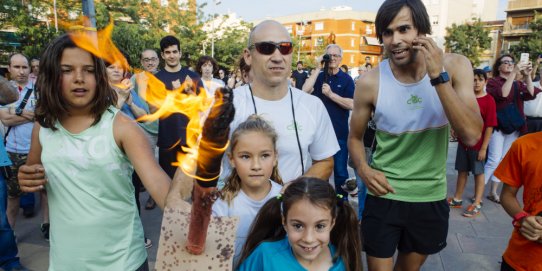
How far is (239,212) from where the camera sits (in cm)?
228

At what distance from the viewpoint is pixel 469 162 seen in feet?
18.3

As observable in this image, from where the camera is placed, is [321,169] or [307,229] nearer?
[307,229]

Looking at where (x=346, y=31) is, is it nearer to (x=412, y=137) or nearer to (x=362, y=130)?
(x=362, y=130)

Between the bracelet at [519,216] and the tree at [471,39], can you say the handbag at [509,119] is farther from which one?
the tree at [471,39]

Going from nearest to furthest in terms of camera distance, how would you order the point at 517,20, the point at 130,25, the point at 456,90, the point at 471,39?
the point at 456,90 < the point at 130,25 < the point at 471,39 < the point at 517,20

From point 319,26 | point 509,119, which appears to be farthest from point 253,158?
point 319,26

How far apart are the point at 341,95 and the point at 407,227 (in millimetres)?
3474

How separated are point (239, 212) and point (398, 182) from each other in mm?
1163

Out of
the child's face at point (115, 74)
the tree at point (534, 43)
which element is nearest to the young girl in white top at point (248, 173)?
the child's face at point (115, 74)

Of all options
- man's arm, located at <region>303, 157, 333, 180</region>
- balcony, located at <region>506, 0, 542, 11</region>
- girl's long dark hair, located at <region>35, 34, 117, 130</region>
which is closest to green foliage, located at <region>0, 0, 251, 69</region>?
girl's long dark hair, located at <region>35, 34, 117, 130</region>

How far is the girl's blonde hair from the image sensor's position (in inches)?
90.0

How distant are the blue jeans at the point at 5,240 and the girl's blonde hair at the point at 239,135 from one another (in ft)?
8.52

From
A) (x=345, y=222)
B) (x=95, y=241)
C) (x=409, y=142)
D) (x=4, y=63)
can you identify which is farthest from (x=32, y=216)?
(x=4, y=63)

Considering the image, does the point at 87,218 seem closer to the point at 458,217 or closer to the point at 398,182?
the point at 398,182
